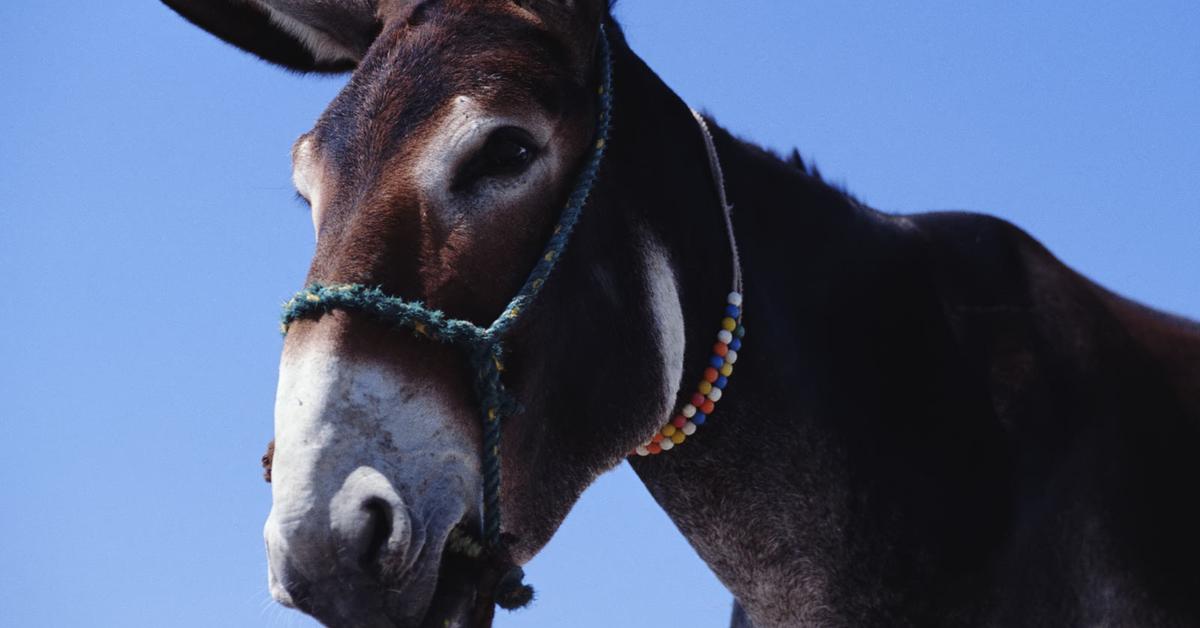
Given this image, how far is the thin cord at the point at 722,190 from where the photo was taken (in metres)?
3.46

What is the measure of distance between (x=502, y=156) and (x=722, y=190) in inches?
34.6

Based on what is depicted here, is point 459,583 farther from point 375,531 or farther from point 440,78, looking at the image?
point 440,78

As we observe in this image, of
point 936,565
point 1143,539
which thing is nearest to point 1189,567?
point 1143,539

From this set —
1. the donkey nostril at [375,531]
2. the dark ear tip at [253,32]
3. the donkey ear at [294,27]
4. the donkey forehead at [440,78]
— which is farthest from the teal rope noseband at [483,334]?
the dark ear tip at [253,32]

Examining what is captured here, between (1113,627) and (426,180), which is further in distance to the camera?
(1113,627)

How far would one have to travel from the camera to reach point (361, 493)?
7.88 feet

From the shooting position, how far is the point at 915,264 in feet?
12.7

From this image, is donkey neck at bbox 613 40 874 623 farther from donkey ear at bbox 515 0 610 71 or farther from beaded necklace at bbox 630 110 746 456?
donkey ear at bbox 515 0 610 71

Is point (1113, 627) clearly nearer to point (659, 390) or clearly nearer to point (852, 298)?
point (852, 298)

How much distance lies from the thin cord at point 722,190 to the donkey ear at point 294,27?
988 mm

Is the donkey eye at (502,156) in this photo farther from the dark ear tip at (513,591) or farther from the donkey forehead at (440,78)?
the dark ear tip at (513,591)

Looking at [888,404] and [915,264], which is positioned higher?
[915,264]

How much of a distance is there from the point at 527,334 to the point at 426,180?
0.41 meters

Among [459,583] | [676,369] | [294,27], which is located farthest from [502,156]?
[294,27]
